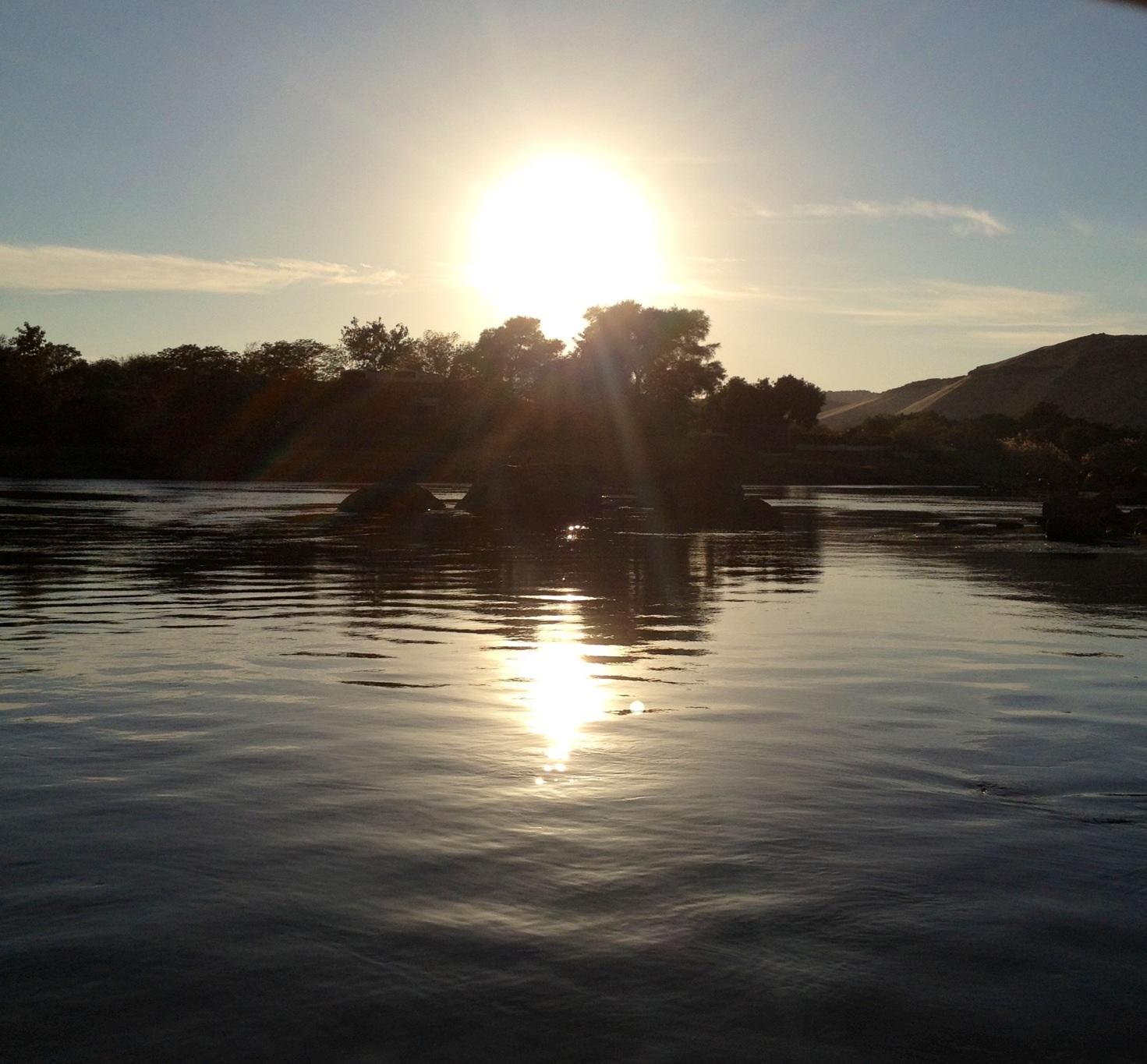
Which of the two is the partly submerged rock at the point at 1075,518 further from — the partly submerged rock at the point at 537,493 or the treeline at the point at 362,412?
the treeline at the point at 362,412

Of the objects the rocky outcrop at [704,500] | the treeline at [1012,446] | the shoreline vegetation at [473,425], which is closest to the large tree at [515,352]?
the shoreline vegetation at [473,425]

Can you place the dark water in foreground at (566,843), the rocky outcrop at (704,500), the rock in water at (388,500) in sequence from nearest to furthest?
the dark water in foreground at (566,843), the rocky outcrop at (704,500), the rock in water at (388,500)

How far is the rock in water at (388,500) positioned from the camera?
40469mm

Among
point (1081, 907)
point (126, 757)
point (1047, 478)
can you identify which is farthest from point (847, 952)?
point (1047, 478)

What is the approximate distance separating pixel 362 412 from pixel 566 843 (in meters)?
120

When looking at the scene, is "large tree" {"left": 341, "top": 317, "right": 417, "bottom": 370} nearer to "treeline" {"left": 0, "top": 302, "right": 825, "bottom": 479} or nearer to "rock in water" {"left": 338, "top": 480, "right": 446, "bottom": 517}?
"treeline" {"left": 0, "top": 302, "right": 825, "bottom": 479}

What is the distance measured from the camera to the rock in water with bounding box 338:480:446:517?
4047 centimetres

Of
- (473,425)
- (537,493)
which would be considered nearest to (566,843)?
(537,493)

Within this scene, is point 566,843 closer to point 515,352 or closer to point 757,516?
point 757,516

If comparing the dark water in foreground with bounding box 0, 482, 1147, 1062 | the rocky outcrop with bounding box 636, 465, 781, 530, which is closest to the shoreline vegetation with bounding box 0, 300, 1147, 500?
the rocky outcrop with bounding box 636, 465, 781, 530

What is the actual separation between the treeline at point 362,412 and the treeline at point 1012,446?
14.5 meters

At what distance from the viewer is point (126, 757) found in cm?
681

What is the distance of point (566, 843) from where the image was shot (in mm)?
5367

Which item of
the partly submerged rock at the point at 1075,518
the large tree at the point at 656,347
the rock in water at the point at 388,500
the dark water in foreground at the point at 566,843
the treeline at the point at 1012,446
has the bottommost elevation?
the dark water in foreground at the point at 566,843
